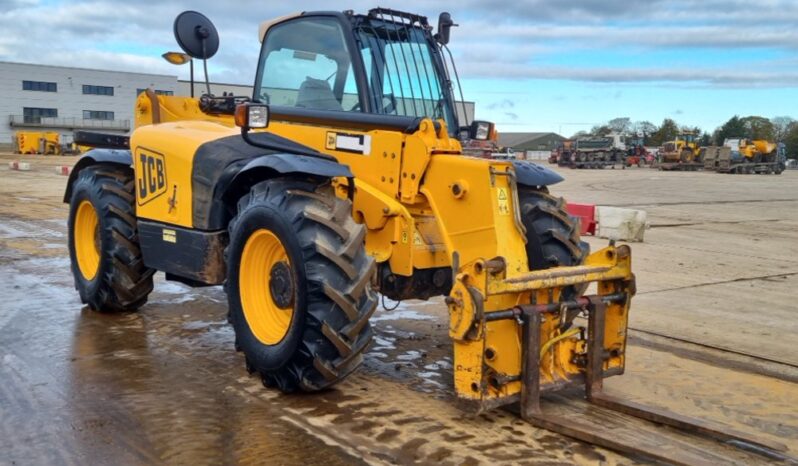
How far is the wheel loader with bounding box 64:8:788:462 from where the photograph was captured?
4516 millimetres

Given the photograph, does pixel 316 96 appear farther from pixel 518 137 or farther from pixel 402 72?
pixel 518 137

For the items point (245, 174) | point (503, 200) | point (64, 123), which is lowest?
point (503, 200)

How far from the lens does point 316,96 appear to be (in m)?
5.80

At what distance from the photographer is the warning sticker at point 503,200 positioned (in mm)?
4922

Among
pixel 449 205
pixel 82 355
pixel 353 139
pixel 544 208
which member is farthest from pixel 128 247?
pixel 544 208

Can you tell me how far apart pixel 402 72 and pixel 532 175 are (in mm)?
1240

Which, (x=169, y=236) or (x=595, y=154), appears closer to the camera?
(x=169, y=236)

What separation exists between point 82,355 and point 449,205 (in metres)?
3.10

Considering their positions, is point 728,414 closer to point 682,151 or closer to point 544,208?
point 544,208

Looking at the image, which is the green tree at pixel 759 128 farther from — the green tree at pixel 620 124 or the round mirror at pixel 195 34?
the round mirror at pixel 195 34

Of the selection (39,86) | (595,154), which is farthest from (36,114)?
(595,154)

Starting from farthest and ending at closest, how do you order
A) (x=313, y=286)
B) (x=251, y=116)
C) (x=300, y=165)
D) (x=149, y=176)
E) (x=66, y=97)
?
(x=66, y=97)
(x=149, y=176)
(x=251, y=116)
(x=300, y=165)
(x=313, y=286)

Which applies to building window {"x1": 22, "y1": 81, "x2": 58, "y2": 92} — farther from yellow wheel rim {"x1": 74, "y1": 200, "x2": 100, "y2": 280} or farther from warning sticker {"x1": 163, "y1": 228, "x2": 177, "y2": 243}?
warning sticker {"x1": 163, "y1": 228, "x2": 177, "y2": 243}

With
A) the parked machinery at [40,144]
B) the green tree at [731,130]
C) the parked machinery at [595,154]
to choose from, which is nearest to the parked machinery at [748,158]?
the parked machinery at [595,154]
